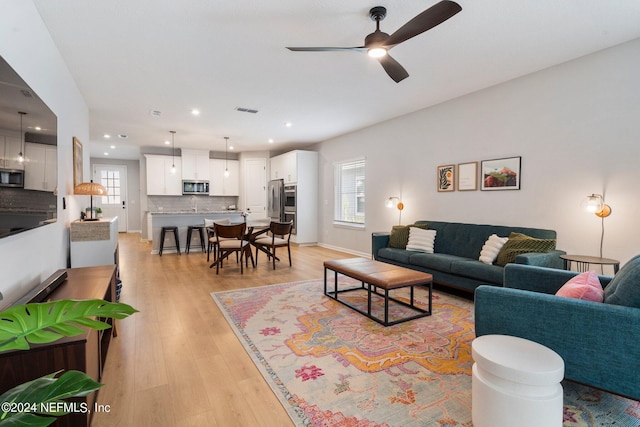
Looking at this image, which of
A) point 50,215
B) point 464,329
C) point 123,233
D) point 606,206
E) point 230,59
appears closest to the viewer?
point 50,215

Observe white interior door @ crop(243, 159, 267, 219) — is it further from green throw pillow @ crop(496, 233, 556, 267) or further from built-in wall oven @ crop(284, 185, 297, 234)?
green throw pillow @ crop(496, 233, 556, 267)

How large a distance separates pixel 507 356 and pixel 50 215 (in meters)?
3.09

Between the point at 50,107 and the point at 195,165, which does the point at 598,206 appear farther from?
the point at 195,165

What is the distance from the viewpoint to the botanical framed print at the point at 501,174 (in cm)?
398

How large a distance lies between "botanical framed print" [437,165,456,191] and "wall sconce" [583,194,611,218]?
1.72 meters

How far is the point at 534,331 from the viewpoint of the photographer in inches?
72.9

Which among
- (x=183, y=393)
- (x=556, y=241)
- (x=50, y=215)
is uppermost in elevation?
(x=50, y=215)

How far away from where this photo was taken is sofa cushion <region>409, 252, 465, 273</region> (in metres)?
3.88

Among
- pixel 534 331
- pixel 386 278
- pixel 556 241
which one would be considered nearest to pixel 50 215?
pixel 386 278

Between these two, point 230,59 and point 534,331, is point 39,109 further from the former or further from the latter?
point 534,331

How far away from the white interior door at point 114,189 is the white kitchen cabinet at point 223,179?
405 centimetres

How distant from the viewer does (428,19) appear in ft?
6.97

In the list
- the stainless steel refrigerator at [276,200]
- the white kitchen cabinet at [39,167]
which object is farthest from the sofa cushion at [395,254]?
the stainless steel refrigerator at [276,200]

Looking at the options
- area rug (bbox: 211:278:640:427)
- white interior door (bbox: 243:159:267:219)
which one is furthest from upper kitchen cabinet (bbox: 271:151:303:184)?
area rug (bbox: 211:278:640:427)
